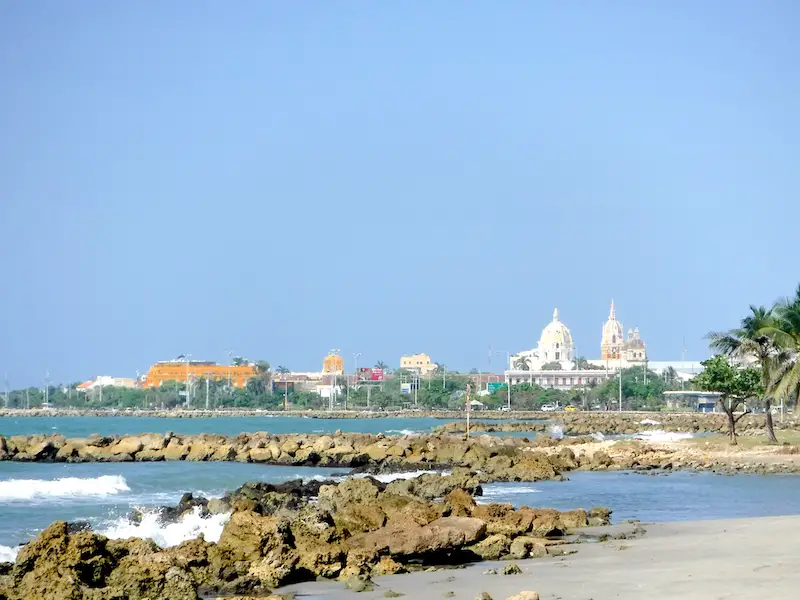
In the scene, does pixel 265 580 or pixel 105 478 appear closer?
pixel 265 580

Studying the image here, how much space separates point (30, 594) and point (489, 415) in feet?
399

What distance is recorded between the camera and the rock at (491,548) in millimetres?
15453

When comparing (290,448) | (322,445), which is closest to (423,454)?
(322,445)

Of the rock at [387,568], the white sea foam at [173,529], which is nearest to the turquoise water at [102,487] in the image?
the white sea foam at [173,529]

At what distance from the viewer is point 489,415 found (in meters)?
132

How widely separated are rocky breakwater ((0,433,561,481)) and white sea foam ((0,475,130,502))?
28.4ft

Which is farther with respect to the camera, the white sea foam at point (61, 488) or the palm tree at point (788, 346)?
the palm tree at point (788, 346)

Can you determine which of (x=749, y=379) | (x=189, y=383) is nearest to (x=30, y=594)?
(x=749, y=379)

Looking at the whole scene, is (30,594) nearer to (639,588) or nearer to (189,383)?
(639,588)

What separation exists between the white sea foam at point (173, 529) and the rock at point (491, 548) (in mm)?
4627

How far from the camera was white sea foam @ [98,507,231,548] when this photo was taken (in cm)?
1862

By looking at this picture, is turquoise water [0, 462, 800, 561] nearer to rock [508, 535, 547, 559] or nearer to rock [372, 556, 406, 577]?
rock [372, 556, 406, 577]

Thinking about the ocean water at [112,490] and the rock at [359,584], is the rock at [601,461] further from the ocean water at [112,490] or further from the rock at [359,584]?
the rock at [359,584]

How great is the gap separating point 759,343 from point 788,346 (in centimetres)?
272
